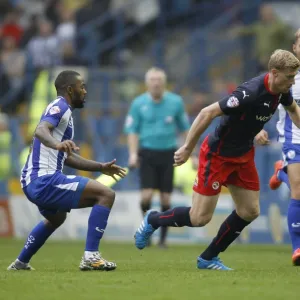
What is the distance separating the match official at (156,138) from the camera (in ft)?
47.9

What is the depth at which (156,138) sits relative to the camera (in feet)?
48.0

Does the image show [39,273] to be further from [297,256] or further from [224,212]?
[224,212]

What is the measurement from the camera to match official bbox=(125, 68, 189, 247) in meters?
14.6

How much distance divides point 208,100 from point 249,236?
3.52 metres

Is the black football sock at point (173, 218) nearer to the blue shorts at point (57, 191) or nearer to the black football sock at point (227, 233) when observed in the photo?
the black football sock at point (227, 233)

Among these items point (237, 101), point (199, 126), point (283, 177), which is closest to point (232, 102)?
point (237, 101)

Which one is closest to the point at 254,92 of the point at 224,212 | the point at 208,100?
the point at 224,212

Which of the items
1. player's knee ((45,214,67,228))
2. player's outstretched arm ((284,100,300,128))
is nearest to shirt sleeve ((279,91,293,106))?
player's outstretched arm ((284,100,300,128))

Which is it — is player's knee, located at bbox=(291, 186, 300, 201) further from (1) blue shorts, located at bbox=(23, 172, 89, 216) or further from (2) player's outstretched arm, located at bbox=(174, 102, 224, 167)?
(1) blue shorts, located at bbox=(23, 172, 89, 216)

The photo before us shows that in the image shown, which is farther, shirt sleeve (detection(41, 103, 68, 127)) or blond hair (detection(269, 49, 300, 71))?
blond hair (detection(269, 49, 300, 71))

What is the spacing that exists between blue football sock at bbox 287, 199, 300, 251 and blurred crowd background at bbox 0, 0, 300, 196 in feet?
27.5

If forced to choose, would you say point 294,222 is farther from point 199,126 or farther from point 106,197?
point 106,197

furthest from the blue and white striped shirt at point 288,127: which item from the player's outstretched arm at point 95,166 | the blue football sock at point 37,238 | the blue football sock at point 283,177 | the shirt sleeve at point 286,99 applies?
the blue football sock at point 37,238

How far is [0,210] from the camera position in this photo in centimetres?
1806
